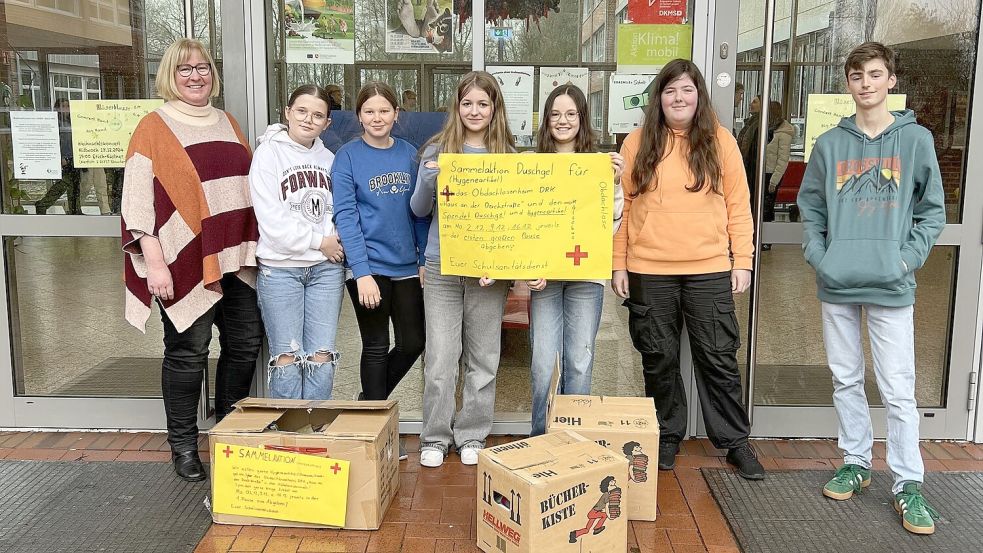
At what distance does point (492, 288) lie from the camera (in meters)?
3.87

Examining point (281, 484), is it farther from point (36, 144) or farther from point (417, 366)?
point (36, 144)

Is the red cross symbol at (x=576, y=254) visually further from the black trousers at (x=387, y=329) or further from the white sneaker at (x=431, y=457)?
the white sneaker at (x=431, y=457)

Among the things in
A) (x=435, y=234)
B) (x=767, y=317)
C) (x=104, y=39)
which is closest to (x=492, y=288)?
(x=435, y=234)

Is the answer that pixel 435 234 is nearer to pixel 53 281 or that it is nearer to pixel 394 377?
pixel 394 377

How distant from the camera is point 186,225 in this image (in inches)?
143

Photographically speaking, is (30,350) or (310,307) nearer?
(310,307)

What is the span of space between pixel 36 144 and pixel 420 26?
2121mm

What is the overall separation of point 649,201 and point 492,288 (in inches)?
32.9

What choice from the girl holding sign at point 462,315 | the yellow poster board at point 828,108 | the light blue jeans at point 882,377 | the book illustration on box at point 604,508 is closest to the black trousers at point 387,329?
the girl holding sign at point 462,315

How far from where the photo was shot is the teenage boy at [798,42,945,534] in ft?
11.1

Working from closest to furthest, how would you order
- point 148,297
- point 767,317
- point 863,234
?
point 863,234 < point 148,297 < point 767,317

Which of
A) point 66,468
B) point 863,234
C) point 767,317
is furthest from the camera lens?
point 767,317

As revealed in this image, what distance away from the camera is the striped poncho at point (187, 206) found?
3543mm

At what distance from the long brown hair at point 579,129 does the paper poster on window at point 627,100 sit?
0.56 meters
